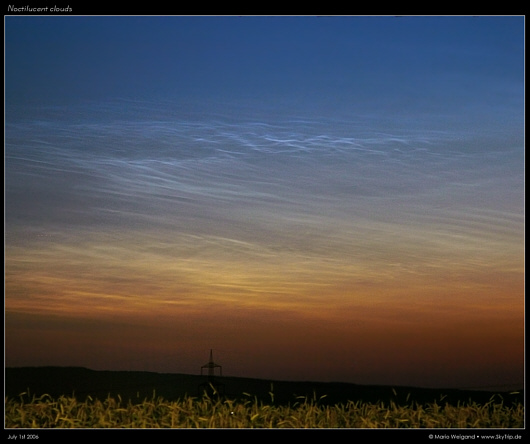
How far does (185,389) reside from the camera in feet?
23.1

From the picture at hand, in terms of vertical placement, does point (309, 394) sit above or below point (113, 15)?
below

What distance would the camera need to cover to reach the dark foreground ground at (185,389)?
6.91m

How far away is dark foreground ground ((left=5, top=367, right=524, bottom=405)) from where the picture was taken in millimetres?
6914

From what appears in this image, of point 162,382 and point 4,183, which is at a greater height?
point 4,183

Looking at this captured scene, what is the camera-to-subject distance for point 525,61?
707 cm
